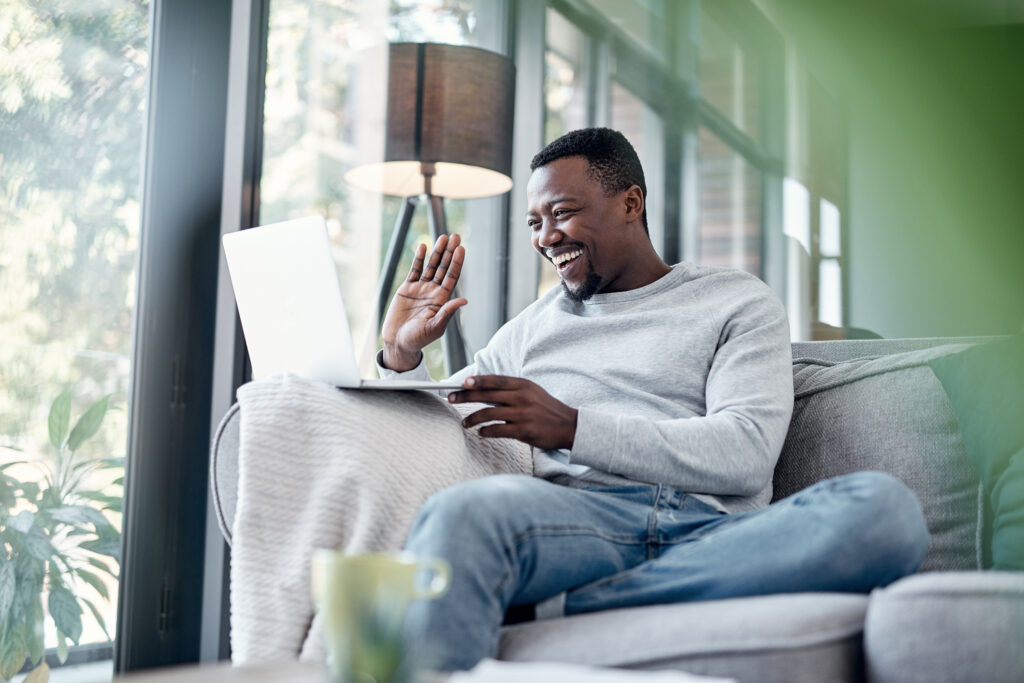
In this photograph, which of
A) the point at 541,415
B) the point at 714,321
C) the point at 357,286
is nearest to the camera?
the point at 541,415

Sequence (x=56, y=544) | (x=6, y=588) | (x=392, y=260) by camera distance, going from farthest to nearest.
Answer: (x=392, y=260) < (x=56, y=544) < (x=6, y=588)

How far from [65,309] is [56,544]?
46 cm

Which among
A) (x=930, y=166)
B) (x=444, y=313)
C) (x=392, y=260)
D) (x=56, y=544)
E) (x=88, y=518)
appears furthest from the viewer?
(x=930, y=166)

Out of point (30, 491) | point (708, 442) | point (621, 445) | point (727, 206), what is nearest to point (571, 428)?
point (621, 445)

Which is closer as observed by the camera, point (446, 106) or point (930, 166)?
point (446, 106)

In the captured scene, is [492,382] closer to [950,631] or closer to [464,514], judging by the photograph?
[464,514]

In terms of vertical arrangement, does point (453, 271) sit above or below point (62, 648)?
above

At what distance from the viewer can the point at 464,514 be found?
1042mm

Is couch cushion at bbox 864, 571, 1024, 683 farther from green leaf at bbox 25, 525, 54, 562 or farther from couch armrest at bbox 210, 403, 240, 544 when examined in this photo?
green leaf at bbox 25, 525, 54, 562

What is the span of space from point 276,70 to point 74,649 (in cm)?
145

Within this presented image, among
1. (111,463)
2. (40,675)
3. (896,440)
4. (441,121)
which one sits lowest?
(40,675)

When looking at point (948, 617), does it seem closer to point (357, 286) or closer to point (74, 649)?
point (74, 649)

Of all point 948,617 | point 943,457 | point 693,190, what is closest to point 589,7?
point 693,190

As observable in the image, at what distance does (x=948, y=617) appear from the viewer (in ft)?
3.05
